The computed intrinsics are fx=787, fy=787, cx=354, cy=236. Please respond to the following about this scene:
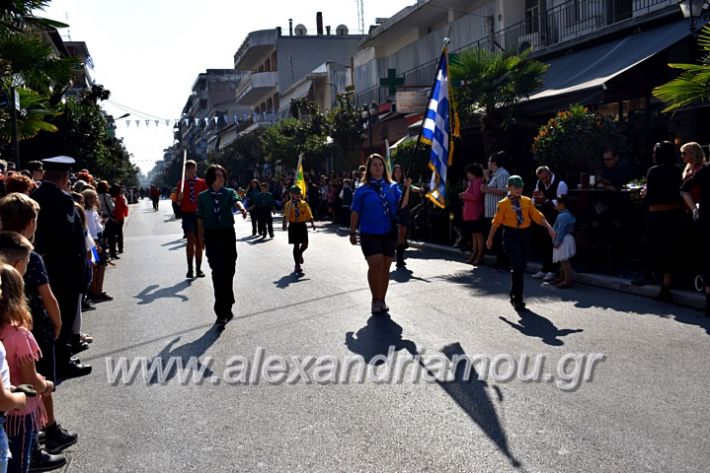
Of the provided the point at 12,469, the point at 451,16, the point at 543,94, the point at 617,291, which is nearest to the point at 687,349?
the point at 617,291

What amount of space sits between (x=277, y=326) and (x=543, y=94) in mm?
11538

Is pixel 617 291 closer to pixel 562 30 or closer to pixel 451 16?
pixel 562 30

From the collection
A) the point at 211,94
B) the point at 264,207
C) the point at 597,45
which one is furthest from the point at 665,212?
the point at 211,94

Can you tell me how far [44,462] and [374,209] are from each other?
17.3 ft

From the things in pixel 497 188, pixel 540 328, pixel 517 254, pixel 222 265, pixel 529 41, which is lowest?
pixel 540 328

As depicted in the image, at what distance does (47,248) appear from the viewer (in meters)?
6.49

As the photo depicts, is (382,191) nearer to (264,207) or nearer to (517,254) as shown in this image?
(517,254)

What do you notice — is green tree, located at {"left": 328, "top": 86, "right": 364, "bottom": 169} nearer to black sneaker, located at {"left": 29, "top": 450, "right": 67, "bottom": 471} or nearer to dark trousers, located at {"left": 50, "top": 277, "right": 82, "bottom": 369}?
dark trousers, located at {"left": 50, "top": 277, "right": 82, "bottom": 369}

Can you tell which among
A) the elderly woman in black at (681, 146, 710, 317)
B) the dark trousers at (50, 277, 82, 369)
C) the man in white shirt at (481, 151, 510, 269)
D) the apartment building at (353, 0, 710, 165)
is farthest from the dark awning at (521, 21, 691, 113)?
the dark trousers at (50, 277, 82, 369)

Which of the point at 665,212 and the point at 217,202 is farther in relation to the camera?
the point at 665,212

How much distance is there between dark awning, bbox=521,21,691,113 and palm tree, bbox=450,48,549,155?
41 centimetres

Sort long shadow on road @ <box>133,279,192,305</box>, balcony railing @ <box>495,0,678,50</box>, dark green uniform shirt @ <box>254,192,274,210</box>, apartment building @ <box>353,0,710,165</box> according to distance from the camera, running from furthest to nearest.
A: dark green uniform shirt @ <box>254,192,274,210</box> < balcony railing @ <box>495,0,678,50</box> < apartment building @ <box>353,0,710,165</box> < long shadow on road @ <box>133,279,192,305</box>

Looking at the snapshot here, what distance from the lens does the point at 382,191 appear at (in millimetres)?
9141

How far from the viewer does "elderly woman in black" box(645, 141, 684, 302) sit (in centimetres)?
924
